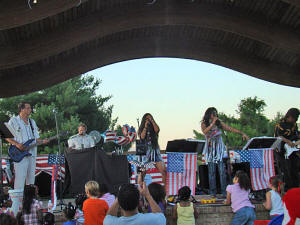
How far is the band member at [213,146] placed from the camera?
8.34 metres

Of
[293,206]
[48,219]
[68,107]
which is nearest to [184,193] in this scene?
[48,219]

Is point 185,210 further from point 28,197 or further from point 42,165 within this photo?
point 42,165

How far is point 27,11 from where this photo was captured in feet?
25.1

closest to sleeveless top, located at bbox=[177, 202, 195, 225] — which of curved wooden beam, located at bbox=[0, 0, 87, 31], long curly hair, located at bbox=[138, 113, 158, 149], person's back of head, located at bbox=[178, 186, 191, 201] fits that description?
person's back of head, located at bbox=[178, 186, 191, 201]

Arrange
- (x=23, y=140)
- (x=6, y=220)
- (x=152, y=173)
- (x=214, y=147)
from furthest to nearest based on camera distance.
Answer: (x=152, y=173) < (x=214, y=147) < (x=23, y=140) < (x=6, y=220)

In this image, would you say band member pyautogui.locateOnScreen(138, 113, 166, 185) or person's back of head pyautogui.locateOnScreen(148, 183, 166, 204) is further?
band member pyautogui.locateOnScreen(138, 113, 166, 185)

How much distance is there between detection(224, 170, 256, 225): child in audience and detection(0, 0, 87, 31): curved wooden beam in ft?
13.8

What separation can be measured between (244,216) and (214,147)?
1.82m

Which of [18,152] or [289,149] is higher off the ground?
[289,149]

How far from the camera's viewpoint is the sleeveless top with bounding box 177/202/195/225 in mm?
6414

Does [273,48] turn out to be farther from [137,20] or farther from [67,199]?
[67,199]

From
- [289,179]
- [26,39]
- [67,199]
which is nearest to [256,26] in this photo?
[289,179]

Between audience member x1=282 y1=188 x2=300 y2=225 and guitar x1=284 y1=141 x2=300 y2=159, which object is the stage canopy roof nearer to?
guitar x1=284 y1=141 x2=300 y2=159

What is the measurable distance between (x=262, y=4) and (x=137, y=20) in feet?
8.99
